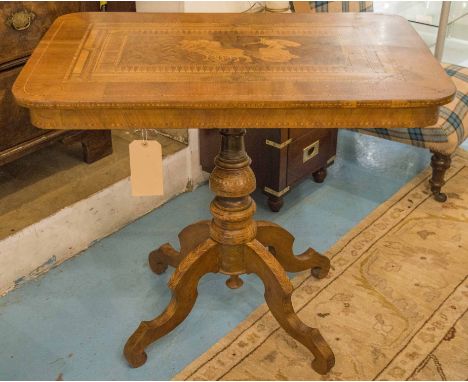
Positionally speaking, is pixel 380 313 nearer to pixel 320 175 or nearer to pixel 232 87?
pixel 320 175

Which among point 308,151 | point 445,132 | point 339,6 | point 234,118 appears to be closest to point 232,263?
point 234,118

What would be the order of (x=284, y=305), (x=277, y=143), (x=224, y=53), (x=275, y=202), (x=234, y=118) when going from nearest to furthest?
A: (x=234, y=118) → (x=224, y=53) → (x=284, y=305) → (x=277, y=143) → (x=275, y=202)

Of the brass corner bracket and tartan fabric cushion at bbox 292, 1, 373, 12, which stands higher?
tartan fabric cushion at bbox 292, 1, 373, 12

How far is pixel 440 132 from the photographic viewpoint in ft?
6.95

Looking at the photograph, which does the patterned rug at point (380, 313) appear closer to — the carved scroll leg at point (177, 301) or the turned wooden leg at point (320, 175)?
the carved scroll leg at point (177, 301)

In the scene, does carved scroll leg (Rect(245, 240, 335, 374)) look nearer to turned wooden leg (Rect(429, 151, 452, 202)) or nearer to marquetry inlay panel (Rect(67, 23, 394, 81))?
marquetry inlay panel (Rect(67, 23, 394, 81))

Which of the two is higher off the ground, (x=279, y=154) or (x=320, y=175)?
(x=279, y=154)

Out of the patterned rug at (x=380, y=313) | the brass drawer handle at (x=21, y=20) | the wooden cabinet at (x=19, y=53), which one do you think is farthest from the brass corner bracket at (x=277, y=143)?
the brass drawer handle at (x=21, y=20)

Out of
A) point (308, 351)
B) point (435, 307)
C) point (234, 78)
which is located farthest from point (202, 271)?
point (435, 307)

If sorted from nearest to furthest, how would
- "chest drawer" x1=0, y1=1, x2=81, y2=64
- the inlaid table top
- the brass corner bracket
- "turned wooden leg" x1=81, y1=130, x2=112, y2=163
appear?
the inlaid table top, "chest drawer" x1=0, y1=1, x2=81, y2=64, the brass corner bracket, "turned wooden leg" x1=81, y1=130, x2=112, y2=163

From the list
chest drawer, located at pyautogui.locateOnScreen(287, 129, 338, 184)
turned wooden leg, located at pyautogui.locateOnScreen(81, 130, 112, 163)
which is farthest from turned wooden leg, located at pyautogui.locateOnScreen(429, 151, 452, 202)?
turned wooden leg, located at pyautogui.locateOnScreen(81, 130, 112, 163)

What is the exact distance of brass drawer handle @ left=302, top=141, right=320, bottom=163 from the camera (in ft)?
7.34

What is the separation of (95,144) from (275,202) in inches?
27.9

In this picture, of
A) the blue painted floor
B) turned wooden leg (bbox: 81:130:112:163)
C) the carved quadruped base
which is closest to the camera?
the carved quadruped base
